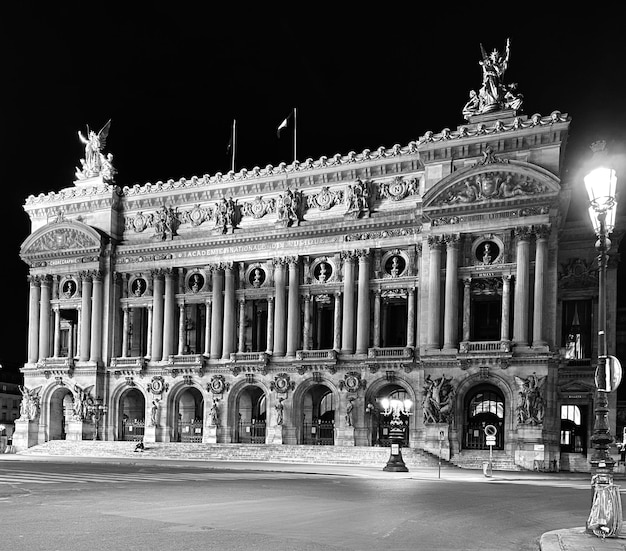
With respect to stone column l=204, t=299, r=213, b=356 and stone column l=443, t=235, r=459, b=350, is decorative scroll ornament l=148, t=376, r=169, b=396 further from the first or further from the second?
stone column l=443, t=235, r=459, b=350

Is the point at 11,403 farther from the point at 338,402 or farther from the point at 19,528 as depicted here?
the point at 19,528

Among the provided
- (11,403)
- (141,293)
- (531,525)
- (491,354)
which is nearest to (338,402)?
(491,354)

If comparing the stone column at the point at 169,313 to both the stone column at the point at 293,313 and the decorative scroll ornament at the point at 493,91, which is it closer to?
the stone column at the point at 293,313

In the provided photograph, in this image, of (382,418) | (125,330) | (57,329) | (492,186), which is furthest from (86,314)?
(492,186)

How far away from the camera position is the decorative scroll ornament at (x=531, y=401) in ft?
180

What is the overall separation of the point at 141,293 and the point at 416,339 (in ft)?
87.4

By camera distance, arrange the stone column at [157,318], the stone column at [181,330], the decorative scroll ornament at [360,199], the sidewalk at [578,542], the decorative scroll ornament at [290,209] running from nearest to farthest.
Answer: the sidewalk at [578,542], the decorative scroll ornament at [360,199], the decorative scroll ornament at [290,209], the stone column at [181,330], the stone column at [157,318]

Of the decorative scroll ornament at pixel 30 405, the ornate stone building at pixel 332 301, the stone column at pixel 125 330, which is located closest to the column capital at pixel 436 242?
the ornate stone building at pixel 332 301

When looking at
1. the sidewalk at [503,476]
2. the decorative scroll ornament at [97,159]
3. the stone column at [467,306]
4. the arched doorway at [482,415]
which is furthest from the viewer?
the decorative scroll ornament at [97,159]

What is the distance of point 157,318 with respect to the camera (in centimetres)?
7138

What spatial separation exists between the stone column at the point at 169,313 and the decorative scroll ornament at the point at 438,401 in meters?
23.8

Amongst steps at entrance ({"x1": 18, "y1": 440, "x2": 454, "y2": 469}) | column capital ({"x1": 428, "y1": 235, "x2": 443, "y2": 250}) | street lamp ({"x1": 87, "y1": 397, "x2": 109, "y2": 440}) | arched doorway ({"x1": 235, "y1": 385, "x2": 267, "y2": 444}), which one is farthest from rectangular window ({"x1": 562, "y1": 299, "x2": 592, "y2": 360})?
street lamp ({"x1": 87, "y1": 397, "x2": 109, "y2": 440})

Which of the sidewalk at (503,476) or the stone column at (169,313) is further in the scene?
the stone column at (169,313)

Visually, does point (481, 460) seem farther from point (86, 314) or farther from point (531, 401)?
point (86, 314)
